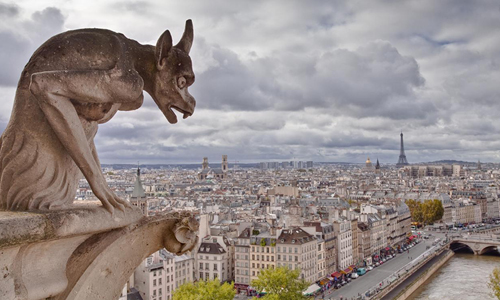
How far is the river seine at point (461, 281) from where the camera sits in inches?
1481

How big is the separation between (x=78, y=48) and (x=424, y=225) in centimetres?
8172

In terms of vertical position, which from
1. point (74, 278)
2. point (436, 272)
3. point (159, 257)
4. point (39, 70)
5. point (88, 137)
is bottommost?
point (436, 272)

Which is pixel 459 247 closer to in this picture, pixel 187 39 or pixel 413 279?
pixel 413 279

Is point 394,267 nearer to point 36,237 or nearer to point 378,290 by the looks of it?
point 378,290

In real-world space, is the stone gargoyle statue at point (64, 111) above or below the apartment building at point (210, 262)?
above

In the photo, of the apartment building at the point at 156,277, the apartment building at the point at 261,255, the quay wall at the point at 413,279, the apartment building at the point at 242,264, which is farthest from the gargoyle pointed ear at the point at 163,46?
the apartment building at the point at 242,264

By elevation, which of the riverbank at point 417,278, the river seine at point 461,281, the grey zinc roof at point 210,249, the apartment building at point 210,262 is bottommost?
the river seine at point 461,281

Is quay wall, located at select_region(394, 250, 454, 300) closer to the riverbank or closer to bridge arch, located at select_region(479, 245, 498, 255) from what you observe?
the riverbank

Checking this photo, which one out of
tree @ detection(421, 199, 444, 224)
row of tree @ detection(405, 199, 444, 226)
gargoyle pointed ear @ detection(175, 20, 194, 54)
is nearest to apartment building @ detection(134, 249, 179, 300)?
gargoyle pointed ear @ detection(175, 20, 194, 54)

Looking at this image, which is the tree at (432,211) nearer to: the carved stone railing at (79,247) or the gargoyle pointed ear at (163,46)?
the carved stone railing at (79,247)

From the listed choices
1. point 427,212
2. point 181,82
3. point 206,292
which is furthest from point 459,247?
point 181,82

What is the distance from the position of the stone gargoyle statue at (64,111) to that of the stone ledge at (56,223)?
10 cm

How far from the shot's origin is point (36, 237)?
3018 millimetres

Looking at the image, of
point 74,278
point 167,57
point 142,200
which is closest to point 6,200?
point 74,278
